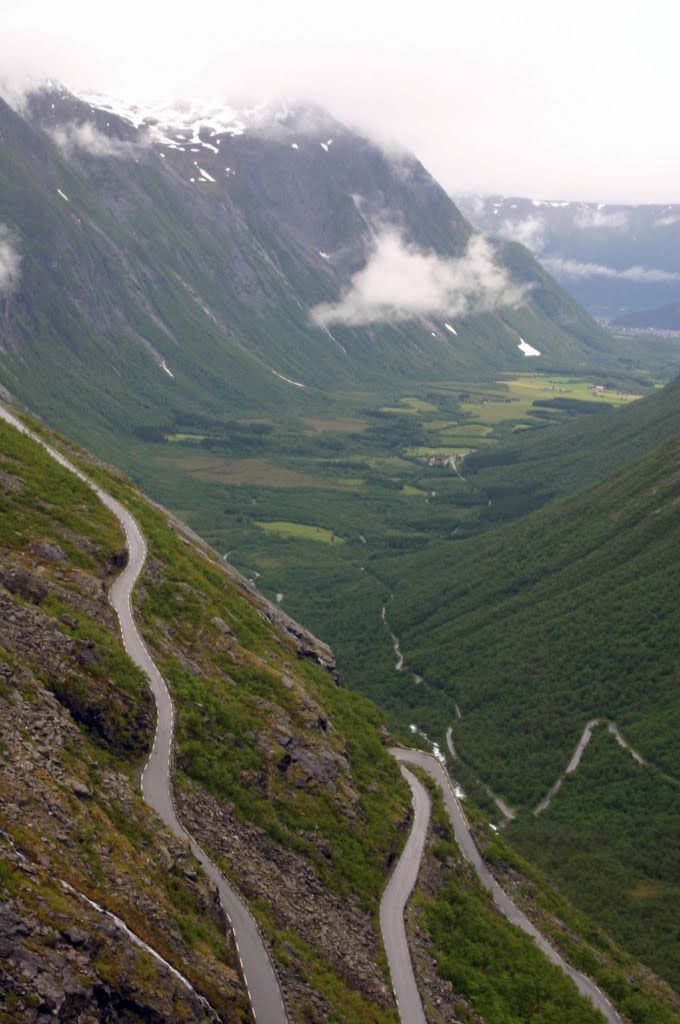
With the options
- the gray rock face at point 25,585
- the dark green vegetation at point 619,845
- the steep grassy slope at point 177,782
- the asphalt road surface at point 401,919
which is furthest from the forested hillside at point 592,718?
the gray rock face at point 25,585

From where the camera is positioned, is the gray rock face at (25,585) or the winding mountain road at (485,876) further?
the winding mountain road at (485,876)

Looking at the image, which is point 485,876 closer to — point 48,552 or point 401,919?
point 401,919

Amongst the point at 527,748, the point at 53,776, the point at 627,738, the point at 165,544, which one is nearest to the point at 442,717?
the point at 527,748

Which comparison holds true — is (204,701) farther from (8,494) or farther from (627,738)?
(627,738)

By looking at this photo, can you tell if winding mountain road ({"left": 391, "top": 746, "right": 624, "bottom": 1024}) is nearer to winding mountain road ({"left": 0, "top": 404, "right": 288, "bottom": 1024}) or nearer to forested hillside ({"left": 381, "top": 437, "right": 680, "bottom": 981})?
forested hillside ({"left": 381, "top": 437, "right": 680, "bottom": 981})

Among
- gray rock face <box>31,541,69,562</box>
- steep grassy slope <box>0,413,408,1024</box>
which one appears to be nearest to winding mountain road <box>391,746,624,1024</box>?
steep grassy slope <box>0,413,408,1024</box>

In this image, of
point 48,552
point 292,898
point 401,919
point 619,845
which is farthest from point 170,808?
point 619,845

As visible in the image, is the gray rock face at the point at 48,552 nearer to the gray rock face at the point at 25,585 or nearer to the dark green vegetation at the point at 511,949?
the gray rock face at the point at 25,585

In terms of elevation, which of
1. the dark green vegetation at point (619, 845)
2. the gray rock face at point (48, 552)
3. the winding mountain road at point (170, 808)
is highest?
the dark green vegetation at point (619, 845)
